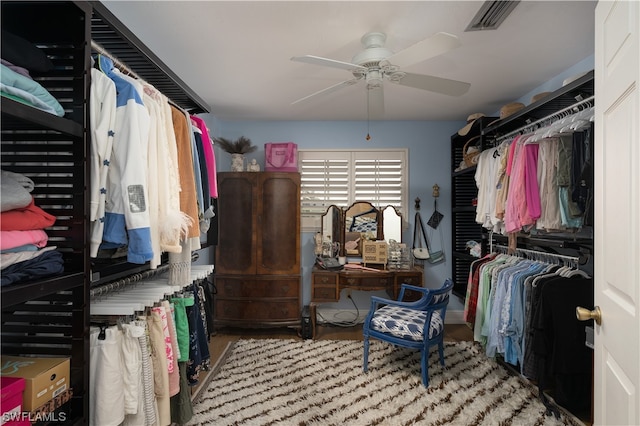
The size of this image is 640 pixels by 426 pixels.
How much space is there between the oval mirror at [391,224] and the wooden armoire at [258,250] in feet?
3.57

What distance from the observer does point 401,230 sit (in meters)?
4.22

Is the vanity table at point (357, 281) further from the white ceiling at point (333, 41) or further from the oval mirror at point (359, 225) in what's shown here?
the white ceiling at point (333, 41)

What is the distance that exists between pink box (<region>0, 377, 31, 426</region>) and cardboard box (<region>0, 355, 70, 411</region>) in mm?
23

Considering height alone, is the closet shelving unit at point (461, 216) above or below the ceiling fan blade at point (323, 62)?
below

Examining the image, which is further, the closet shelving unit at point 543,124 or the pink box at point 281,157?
the pink box at point 281,157

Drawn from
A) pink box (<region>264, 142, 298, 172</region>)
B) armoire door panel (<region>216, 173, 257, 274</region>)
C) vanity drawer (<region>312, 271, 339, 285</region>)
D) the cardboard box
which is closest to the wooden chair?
vanity drawer (<region>312, 271, 339, 285</region>)

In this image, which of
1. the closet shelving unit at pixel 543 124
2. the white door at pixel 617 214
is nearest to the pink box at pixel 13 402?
the white door at pixel 617 214

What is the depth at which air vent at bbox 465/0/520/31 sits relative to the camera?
1849mm

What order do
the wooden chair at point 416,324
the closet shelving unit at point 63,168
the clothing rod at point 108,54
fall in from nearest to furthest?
the closet shelving unit at point 63,168 → the clothing rod at point 108,54 → the wooden chair at point 416,324

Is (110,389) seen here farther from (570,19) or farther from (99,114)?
(570,19)

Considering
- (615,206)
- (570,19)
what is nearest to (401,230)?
(570,19)

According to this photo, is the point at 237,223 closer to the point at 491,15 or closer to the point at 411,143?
the point at 411,143

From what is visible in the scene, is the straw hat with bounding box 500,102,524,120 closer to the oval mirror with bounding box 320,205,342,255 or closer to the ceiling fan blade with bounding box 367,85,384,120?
the ceiling fan blade with bounding box 367,85,384,120

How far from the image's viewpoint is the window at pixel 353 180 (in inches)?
169
